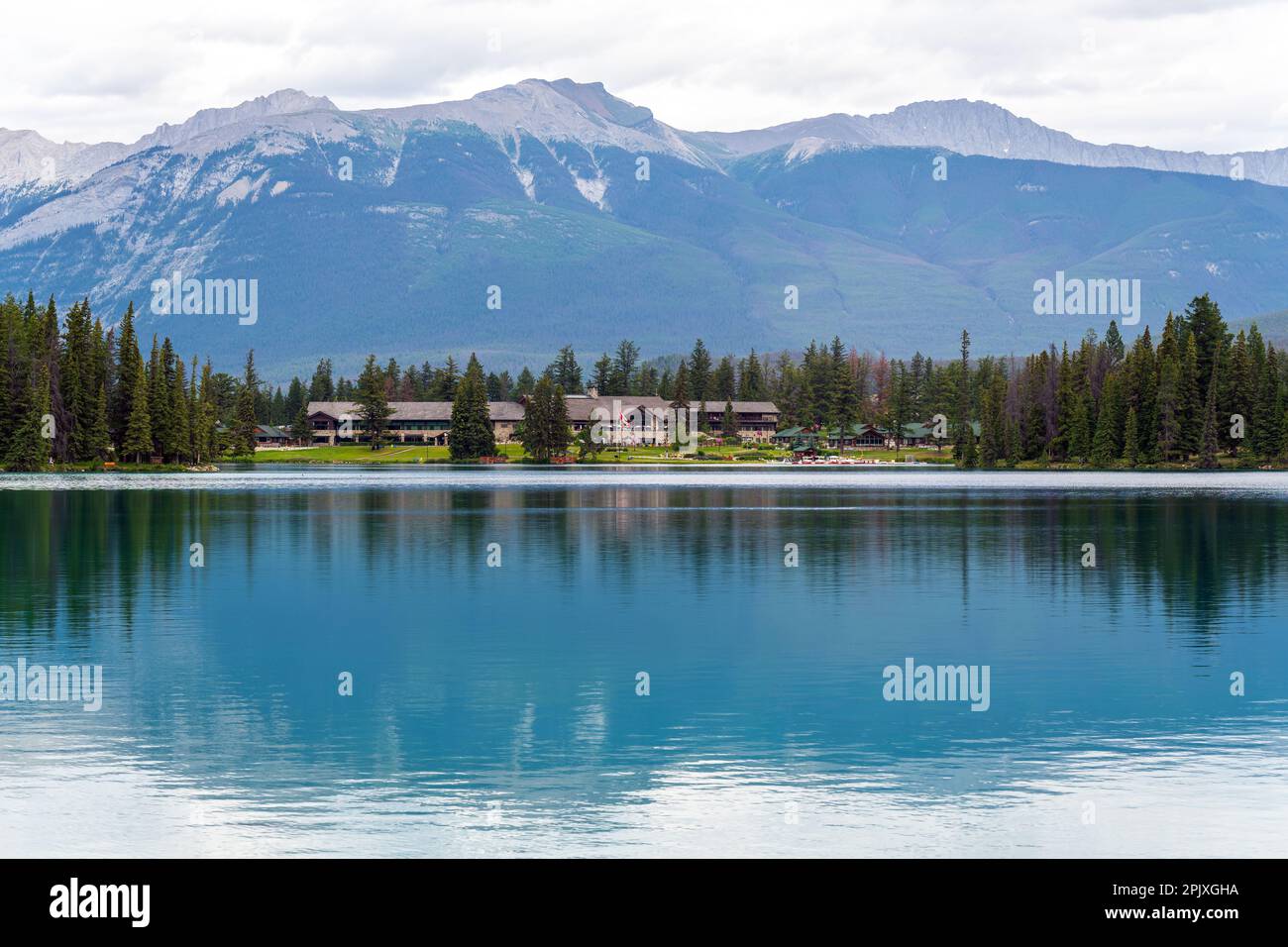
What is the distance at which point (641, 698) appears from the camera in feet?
108

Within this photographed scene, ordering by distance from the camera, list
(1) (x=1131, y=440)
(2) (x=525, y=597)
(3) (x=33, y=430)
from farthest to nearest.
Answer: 1. (1) (x=1131, y=440)
2. (3) (x=33, y=430)
3. (2) (x=525, y=597)

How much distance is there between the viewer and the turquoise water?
2331cm

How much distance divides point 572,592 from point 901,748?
24.9m

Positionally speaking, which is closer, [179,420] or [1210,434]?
[1210,434]

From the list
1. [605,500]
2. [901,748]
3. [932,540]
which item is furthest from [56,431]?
[901,748]

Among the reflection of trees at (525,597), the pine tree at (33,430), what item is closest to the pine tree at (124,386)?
the pine tree at (33,430)

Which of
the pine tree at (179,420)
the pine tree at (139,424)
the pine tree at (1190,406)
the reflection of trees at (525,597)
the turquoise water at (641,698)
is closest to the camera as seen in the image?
the turquoise water at (641,698)

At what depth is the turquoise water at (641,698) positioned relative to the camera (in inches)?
918

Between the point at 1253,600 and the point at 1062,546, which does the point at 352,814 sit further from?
the point at 1062,546

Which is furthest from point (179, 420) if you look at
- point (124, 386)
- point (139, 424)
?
point (124, 386)

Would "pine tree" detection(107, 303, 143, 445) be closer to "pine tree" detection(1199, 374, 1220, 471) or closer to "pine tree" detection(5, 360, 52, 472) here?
"pine tree" detection(5, 360, 52, 472)

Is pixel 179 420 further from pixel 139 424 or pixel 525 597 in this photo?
pixel 525 597

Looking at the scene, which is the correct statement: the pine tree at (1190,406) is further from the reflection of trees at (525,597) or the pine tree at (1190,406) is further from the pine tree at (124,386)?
the pine tree at (124,386)

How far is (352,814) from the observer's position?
77.5 ft
